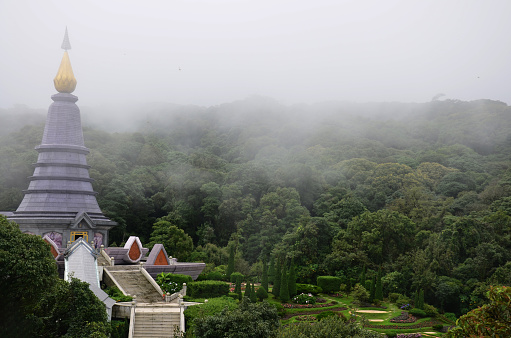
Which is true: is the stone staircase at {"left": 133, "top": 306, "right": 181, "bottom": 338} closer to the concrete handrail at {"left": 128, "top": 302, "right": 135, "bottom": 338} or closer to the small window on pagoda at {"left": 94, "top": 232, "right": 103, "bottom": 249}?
the concrete handrail at {"left": 128, "top": 302, "right": 135, "bottom": 338}

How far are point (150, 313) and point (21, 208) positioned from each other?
52.3ft

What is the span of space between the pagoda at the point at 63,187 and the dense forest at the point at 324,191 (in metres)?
7.59

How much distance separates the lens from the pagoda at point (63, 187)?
1328 inches

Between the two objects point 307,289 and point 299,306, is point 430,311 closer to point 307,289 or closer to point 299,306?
point 307,289

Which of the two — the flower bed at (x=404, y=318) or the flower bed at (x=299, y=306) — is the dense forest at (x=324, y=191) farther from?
the flower bed at (x=299, y=306)

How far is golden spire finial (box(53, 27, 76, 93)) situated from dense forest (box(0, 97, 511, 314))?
13370 mm

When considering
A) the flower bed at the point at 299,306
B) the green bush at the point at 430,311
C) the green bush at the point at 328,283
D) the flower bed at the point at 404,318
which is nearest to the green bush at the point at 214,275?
the flower bed at the point at 299,306

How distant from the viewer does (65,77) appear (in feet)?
124

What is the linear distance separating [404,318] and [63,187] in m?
24.1

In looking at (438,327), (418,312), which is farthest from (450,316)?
(438,327)

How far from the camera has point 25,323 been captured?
18.2 meters

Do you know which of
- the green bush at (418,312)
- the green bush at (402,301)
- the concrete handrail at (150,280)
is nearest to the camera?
the concrete handrail at (150,280)

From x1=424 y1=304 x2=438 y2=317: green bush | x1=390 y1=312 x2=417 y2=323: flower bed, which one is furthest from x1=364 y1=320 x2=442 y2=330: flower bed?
x1=424 y1=304 x2=438 y2=317: green bush

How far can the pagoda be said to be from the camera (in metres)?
33.7
